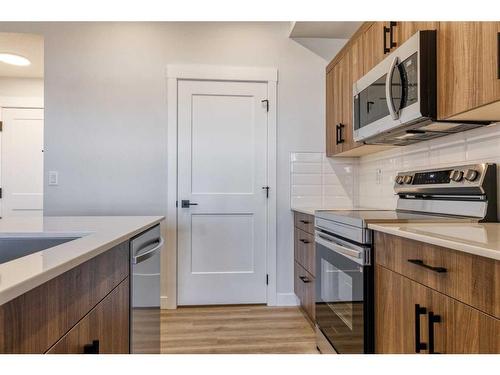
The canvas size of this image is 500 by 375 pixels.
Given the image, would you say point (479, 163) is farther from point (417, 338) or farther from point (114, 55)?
point (114, 55)

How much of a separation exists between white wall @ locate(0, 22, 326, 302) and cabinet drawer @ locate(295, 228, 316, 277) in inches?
7.8

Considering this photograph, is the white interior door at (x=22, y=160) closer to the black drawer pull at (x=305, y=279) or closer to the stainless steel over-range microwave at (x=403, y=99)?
the black drawer pull at (x=305, y=279)

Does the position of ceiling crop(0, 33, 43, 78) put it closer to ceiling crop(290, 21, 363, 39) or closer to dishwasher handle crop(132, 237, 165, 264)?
ceiling crop(290, 21, 363, 39)

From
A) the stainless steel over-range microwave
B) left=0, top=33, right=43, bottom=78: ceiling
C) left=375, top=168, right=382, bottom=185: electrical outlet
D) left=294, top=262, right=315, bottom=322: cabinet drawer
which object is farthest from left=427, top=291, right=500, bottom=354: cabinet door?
left=0, top=33, right=43, bottom=78: ceiling

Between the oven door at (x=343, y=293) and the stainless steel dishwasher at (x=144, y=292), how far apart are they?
92 cm

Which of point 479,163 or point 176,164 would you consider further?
point 176,164

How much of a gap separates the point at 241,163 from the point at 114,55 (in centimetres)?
143

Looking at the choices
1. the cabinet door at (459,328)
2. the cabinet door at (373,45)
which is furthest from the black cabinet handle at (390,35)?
the cabinet door at (459,328)

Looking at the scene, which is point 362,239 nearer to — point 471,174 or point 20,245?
point 471,174

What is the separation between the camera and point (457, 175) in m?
1.64

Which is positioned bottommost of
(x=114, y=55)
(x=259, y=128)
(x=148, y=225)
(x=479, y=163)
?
(x=148, y=225)

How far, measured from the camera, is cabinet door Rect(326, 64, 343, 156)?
266 centimetres

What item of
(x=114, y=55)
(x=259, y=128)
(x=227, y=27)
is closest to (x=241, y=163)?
(x=259, y=128)

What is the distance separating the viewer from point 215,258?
2.95 meters
